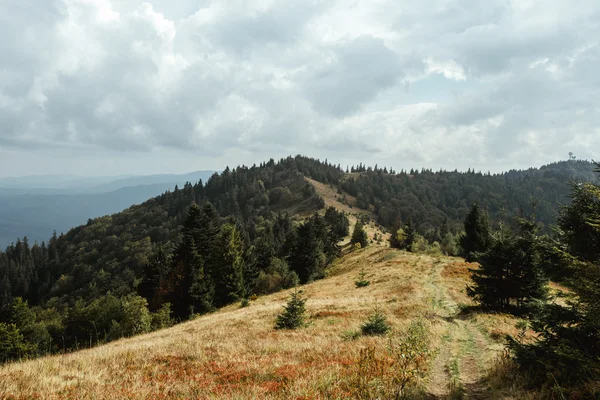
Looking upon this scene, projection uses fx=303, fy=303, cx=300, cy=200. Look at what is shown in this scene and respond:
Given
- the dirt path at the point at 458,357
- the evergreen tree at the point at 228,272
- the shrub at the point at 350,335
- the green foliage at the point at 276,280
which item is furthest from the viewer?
the green foliage at the point at 276,280

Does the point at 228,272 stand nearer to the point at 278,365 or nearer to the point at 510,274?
the point at 510,274

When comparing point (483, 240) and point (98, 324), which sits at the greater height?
point (483, 240)

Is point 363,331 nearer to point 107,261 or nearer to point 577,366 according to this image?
point 577,366

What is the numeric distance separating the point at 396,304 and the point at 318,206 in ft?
561

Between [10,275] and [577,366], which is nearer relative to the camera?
[577,366]

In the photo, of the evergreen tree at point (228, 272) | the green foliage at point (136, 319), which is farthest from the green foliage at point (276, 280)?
the green foliage at point (136, 319)

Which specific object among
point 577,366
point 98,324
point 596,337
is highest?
point 596,337

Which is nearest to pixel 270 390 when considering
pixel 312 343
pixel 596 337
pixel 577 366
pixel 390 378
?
pixel 390 378

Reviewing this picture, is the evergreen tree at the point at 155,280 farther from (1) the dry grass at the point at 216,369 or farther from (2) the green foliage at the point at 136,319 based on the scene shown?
(1) the dry grass at the point at 216,369

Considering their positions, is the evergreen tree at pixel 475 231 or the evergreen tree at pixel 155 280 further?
the evergreen tree at pixel 475 231

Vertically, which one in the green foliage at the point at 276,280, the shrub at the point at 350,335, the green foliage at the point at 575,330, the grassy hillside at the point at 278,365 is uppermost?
the green foliage at the point at 575,330

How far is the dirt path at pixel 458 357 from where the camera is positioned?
395 inches

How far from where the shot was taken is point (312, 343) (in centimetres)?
1535

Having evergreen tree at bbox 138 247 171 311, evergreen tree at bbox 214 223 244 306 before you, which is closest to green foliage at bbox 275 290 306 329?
evergreen tree at bbox 214 223 244 306
